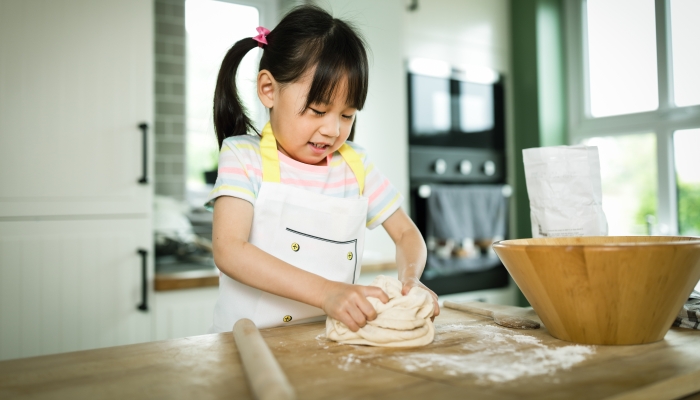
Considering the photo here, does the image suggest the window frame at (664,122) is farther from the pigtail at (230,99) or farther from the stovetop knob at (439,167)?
the pigtail at (230,99)

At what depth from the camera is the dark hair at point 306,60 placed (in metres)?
0.87

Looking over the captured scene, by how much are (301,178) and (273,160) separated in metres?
0.07

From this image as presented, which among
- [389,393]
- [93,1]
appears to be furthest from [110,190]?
[389,393]

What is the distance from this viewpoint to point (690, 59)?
6.77 ft

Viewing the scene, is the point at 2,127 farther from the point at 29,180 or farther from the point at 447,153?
the point at 447,153

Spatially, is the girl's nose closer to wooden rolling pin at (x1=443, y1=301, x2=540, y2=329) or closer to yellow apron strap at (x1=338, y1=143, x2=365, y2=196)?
yellow apron strap at (x1=338, y1=143, x2=365, y2=196)

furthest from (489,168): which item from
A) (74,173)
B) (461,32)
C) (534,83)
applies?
(74,173)

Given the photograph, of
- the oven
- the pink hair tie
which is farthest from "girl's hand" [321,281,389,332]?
the oven

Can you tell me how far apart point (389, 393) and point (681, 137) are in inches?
83.3

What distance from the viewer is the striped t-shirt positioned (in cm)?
86

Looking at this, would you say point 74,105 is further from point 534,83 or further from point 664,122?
point 664,122

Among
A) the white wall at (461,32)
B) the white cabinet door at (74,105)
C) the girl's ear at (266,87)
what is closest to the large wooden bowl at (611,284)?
the girl's ear at (266,87)

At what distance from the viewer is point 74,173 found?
140cm

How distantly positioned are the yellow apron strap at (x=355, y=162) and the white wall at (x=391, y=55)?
73 cm
